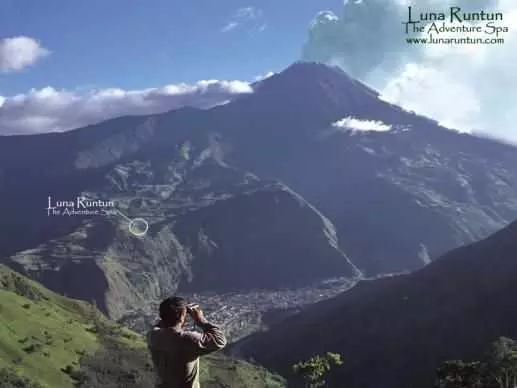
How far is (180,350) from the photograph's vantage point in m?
9.89

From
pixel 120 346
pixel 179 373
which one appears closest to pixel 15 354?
pixel 120 346

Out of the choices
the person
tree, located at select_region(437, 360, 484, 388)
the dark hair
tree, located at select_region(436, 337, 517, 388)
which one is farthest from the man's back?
tree, located at select_region(437, 360, 484, 388)

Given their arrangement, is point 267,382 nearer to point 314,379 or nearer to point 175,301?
point 314,379

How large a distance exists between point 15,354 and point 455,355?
147481 millimetres

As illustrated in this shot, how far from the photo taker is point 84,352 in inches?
3964

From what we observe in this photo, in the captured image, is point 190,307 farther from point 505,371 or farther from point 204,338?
point 505,371

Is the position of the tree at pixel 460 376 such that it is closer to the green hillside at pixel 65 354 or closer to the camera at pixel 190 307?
the green hillside at pixel 65 354

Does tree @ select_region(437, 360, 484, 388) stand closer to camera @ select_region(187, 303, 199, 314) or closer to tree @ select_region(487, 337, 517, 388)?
tree @ select_region(487, 337, 517, 388)

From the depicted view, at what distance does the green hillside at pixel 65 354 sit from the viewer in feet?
263

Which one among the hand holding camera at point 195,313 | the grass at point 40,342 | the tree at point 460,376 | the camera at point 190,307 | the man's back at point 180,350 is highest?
the camera at point 190,307

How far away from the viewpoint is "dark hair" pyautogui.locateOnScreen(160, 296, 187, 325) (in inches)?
390

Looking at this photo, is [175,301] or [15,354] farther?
[15,354]

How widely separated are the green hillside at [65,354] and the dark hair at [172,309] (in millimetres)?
58349

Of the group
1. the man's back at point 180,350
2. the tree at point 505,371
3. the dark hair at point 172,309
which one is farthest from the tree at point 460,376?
the dark hair at point 172,309
